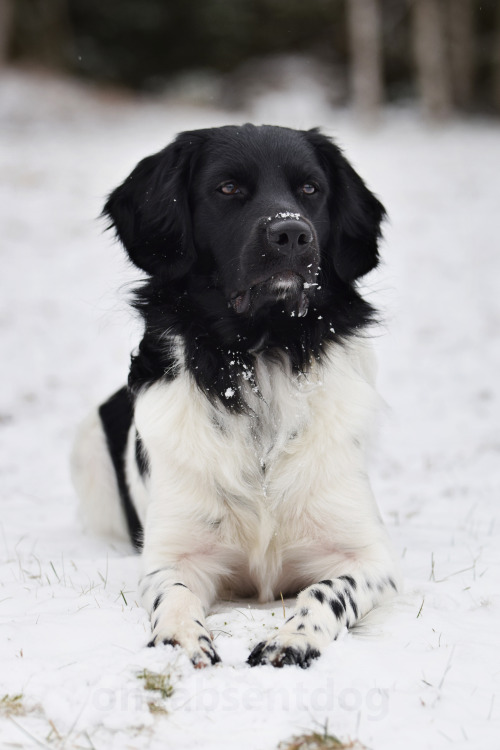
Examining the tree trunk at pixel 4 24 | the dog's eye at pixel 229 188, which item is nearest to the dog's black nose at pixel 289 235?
the dog's eye at pixel 229 188

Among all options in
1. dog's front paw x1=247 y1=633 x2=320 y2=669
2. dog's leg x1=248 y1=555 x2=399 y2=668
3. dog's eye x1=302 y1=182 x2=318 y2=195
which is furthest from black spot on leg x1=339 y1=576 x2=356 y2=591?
dog's eye x1=302 y1=182 x2=318 y2=195

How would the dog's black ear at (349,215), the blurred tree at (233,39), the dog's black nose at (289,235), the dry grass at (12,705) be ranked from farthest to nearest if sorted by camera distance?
the blurred tree at (233,39)
the dog's black ear at (349,215)
the dog's black nose at (289,235)
the dry grass at (12,705)

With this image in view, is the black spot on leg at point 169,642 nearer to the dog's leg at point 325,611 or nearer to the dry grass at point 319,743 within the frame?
Answer: the dog's leg at point 325,611

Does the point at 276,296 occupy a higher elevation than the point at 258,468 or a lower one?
higher

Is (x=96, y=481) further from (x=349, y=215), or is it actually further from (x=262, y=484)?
(x=349, y=215)

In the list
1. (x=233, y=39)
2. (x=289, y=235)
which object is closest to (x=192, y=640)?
(x=289, y=235)

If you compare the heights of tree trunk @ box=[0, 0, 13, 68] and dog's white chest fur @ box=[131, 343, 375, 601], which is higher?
tree trunk @ box=[0, 0, 13, 68]

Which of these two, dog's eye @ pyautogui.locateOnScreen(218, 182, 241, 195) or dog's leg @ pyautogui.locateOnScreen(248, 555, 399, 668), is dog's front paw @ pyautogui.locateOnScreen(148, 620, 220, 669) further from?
dog's eye @ pyautogui.locateOnScreen(218, 182, 241, 195)

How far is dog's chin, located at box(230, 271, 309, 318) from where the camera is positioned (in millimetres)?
3178

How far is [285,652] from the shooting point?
2.50m

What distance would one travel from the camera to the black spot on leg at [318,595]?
9.29 ft

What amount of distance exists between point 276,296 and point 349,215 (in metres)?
0.72

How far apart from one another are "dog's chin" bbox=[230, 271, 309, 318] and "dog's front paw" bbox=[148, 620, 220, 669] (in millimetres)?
1216

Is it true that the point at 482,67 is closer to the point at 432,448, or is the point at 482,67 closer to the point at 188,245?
the point at 432,448
